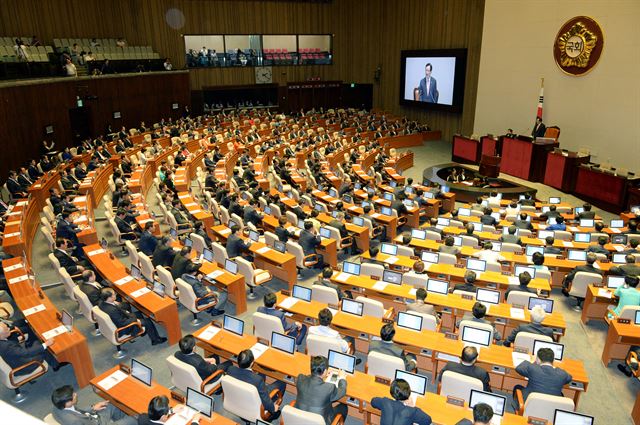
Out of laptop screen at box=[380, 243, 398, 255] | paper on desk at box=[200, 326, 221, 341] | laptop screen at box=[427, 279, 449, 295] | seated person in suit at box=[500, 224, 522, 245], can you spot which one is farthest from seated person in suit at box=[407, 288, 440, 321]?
seated person in suit at box=[500, 224, 522, 245]

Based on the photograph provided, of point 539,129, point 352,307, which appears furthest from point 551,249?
point 539,129

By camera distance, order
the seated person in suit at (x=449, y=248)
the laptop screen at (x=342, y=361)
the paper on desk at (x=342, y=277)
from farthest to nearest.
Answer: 1. the seated person in suit at (x=449, y=248)
2. the paper on desk at (x=342, y=277)
3. the laptop screen at (x=342, y=361)

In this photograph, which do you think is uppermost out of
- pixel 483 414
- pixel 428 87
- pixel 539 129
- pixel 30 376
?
pixel 428 87

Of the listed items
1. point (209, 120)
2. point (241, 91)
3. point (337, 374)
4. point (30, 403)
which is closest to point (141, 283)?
point (30, 403)

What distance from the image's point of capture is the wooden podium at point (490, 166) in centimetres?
1955

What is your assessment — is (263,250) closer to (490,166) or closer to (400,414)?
(400,414)

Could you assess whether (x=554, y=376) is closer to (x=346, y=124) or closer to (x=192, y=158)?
(x=192, y=158)

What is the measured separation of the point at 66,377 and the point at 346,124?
24.6 m

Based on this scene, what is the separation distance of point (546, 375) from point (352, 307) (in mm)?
3138

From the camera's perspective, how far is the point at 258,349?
6.91 meters

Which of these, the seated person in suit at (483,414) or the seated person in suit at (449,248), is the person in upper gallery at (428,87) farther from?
the seated person in suit at (483,414)

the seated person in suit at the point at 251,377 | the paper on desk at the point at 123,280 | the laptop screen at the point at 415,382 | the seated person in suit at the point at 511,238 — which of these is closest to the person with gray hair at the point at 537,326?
the laptop screen at the point at 415,382

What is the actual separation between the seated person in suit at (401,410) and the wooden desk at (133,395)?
1.88 m

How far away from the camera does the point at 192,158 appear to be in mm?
20578
